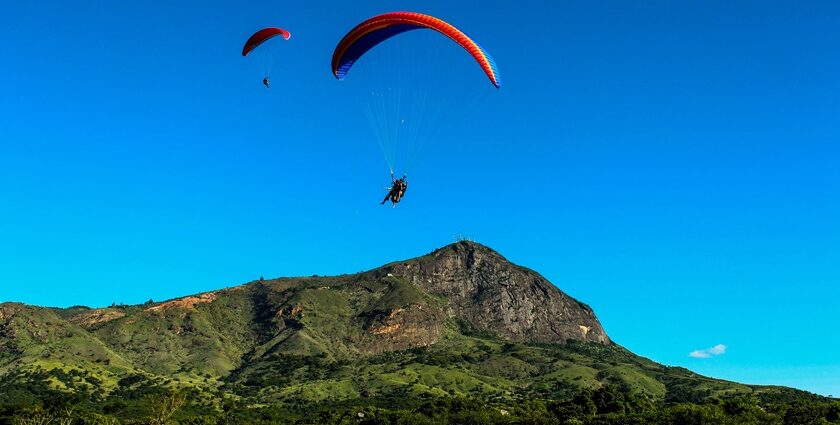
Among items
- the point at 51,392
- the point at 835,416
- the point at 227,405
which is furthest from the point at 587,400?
the point at 51,392

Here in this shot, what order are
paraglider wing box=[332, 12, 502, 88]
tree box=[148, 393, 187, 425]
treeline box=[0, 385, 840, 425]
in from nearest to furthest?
paraglider wing box=[332, 12, 502, 88] → tree box=[148, 393, 187, 425] → treeline box=[0, 385, 840, 425]

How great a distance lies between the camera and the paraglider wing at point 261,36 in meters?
74.2

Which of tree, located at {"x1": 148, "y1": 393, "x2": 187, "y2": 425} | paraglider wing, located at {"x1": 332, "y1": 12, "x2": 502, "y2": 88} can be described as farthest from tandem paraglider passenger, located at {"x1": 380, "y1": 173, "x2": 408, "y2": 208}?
tree, located at {"x1": 148, "y1": 393, "x2": 187, "y2": 425}

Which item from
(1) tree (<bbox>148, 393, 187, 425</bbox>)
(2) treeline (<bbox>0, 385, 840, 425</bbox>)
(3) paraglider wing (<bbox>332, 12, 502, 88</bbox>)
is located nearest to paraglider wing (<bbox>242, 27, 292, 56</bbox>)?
(3) paraglider wing (<bbox>332, 12, 502, 88</bbox>)

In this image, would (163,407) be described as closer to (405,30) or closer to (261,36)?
(261,36)

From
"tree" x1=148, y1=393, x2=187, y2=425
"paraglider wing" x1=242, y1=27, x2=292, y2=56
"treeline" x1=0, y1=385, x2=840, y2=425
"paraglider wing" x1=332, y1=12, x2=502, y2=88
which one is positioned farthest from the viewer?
"treeline" x1=0, y1=385, x2=840, y2=425

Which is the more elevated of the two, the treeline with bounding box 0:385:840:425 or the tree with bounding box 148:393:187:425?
the treeline with bounding box 0:385:840:425

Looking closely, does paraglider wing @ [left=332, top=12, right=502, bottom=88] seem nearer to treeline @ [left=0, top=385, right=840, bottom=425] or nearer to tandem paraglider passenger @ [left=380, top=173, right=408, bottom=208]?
tandem paraglider passenger @ [left=380, top=173, right=408, bottom=208]

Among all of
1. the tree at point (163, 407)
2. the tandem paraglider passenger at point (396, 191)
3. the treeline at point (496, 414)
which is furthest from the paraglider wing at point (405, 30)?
the treeline at point (496, 414)

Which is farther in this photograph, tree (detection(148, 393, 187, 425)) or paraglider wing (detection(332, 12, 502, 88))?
tree (detection(148, 393, 187, 425))

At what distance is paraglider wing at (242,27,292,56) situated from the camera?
7425 cm

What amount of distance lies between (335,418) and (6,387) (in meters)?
107

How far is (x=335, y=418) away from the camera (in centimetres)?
14462

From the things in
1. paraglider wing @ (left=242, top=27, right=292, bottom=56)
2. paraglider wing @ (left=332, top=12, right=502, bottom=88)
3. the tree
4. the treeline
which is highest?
paraglider wing @ (left=242, top=27, right=292, bottom=56)
